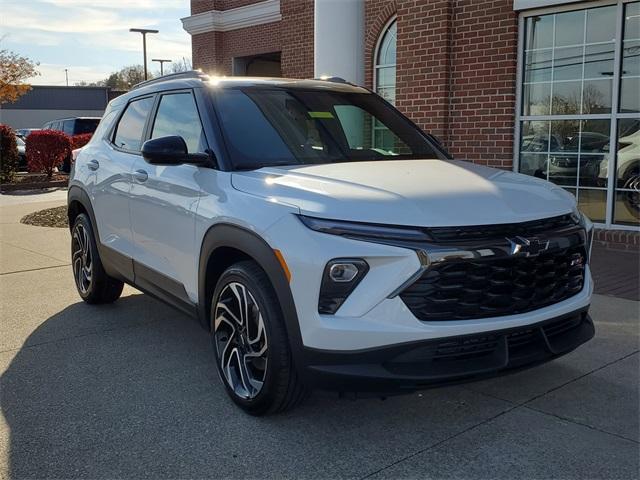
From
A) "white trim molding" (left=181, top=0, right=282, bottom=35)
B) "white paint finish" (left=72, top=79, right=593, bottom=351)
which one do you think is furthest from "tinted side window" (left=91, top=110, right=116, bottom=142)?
"white trim molding" (left=181, top=0, right=282, bottom=35)

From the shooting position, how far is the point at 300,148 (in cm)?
401

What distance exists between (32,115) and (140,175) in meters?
54.4

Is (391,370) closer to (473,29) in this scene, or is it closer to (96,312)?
(96,312)

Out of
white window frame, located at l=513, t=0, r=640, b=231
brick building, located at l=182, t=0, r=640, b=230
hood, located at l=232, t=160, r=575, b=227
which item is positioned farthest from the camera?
brick building, located at l=182, t=0, r=640, b=230

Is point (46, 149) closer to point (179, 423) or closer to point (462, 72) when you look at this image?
point (462, 72)

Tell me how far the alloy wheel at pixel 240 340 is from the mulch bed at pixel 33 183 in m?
14.9

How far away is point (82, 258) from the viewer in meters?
5.88

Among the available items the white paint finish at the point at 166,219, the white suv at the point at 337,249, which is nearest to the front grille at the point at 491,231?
the white suv at the point at 337,249

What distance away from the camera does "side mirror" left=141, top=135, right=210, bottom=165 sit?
3.78 meters

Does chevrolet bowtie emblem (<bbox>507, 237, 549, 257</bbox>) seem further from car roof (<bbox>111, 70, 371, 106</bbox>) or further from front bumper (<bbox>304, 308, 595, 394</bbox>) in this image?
car roof (<bbox>111, 70, 371, 106</bbox>)

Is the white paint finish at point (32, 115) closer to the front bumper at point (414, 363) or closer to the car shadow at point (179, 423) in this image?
the car shadow at point (179, 423)

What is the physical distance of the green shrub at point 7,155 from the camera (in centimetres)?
1711

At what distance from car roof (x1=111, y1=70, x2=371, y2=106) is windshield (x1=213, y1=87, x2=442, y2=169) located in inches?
2.4

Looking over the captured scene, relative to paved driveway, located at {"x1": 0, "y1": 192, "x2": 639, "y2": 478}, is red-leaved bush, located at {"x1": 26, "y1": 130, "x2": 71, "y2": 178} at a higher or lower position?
higher
